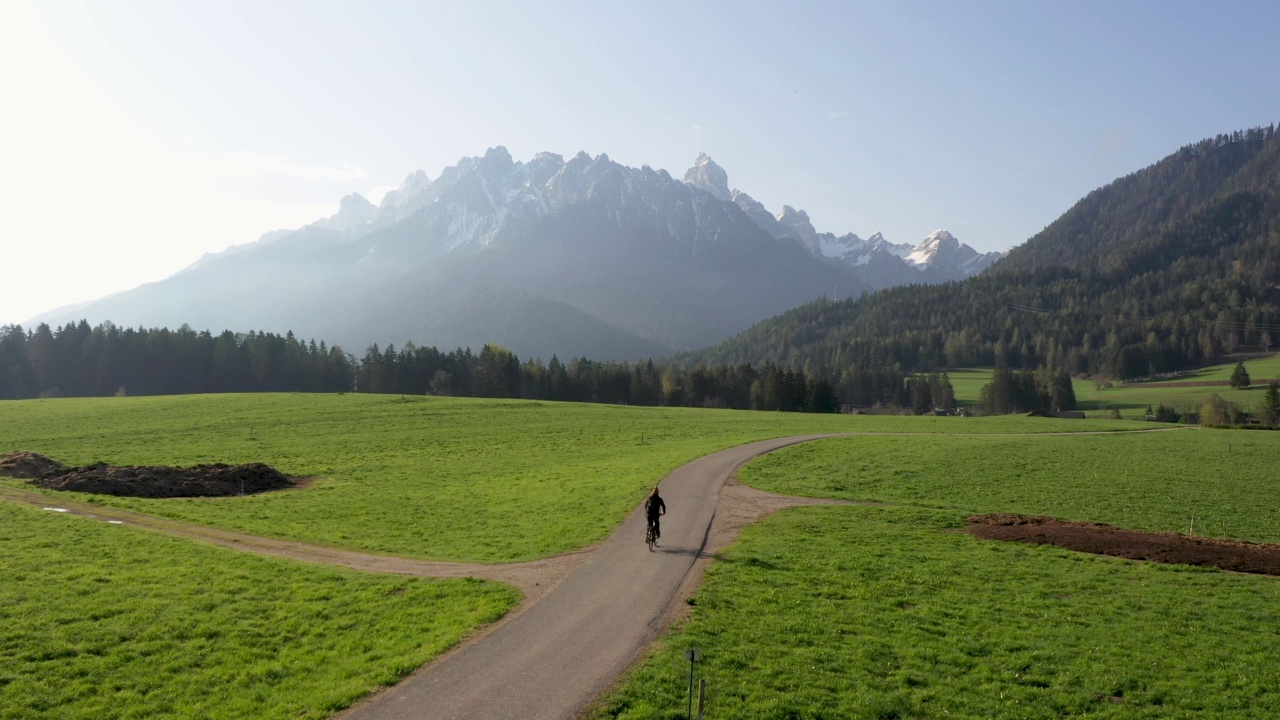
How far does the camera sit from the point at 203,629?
55.5 ft

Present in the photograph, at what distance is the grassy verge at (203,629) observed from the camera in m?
13.5

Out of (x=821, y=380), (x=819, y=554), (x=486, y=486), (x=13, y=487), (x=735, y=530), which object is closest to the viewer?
(x=819, y=554)

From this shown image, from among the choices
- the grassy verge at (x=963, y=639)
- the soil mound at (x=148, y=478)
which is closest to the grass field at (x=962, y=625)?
the grassy verge at (x=963, y=639)

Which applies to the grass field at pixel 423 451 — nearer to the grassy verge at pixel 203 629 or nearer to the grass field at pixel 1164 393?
the grassy verge at pixel 203 629

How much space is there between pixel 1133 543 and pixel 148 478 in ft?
170

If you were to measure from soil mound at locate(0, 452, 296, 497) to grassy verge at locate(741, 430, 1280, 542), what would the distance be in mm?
30933

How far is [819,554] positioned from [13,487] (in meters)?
45.1

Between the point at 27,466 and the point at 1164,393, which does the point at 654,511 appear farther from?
the point at 1164,393

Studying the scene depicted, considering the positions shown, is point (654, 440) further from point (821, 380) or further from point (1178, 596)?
point (821, 380)

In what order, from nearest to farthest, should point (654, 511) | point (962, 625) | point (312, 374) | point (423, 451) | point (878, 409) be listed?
point (962, 625) < point (654, 511) < point (423, 451) < point (312, 374) < point (878, 409)

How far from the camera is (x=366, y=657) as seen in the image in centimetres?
1533

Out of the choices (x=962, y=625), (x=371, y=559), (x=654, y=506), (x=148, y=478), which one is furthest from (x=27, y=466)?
(x=962, y=625)

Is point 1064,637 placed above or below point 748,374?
below

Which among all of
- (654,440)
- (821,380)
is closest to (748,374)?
(821,380)
